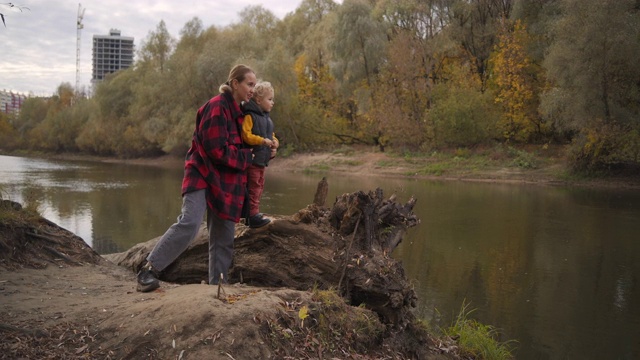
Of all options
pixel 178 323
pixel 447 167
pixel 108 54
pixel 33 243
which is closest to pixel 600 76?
pixel 447 167

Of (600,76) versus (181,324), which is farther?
(600,76)

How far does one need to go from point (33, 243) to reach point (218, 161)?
266cm

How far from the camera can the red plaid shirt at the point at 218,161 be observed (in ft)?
15.0

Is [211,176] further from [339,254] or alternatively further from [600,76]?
[600,76]

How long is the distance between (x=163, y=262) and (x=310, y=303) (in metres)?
1.23

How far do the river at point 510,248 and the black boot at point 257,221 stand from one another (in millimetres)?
2830

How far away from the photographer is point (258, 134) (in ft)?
16.7

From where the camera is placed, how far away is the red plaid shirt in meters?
4.57

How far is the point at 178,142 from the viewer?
1581 inches

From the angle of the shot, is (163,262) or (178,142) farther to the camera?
(178,142)

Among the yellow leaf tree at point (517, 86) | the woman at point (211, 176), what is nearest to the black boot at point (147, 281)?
the woman at point (211, 176)

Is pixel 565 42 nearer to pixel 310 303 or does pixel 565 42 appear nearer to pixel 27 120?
pixel 310 303

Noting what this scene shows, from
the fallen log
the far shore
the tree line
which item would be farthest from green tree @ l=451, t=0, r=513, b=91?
the fallen log

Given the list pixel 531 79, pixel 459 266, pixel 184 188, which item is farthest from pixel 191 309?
pixel 531 79
